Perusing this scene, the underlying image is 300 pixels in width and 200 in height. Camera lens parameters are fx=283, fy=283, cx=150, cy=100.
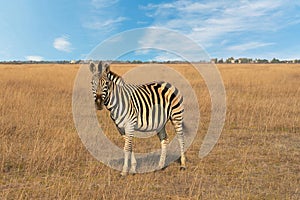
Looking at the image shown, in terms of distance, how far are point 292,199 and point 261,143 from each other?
2966mm

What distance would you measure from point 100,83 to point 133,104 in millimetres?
754

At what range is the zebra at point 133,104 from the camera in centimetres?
414

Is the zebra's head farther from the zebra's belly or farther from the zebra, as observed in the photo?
the zebra's belly

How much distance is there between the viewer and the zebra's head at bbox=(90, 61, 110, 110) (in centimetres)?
407

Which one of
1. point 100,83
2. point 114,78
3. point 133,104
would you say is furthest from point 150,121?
point 100,83

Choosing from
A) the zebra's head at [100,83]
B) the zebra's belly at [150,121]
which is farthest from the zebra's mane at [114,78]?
the zebra's belly at [150,121]

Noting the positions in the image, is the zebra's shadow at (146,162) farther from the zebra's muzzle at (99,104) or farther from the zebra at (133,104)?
the zebra's muzzle at (99,104)

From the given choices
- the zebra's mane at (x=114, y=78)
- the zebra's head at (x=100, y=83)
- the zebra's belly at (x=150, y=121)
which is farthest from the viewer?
the zebra's belly at (x=150, y=121)

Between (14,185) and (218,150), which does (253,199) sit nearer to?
(218,150)

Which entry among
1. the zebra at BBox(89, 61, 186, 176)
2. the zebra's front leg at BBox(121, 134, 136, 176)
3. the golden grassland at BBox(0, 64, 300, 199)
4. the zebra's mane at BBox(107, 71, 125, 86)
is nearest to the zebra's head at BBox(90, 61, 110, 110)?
the zebra at BBox(89, 61, 186, 176)

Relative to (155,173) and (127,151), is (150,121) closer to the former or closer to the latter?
(127,151)

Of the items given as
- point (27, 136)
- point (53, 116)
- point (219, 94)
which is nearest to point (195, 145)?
point (27, 136)

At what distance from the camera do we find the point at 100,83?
13.4ft

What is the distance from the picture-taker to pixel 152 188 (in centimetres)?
434
